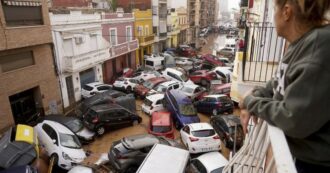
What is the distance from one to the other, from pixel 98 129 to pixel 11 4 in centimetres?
757

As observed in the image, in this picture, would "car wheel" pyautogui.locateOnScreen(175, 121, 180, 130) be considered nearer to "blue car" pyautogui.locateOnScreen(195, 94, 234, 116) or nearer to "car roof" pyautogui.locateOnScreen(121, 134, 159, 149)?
"blue car" pyautogui.locateOnScreen(195, 94, 234, 116)

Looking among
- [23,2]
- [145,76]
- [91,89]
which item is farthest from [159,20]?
[23,2]

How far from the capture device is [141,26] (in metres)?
29.2

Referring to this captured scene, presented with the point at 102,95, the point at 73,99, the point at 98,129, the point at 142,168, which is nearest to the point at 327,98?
the point at 142,168

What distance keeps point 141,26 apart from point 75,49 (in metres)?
12.8

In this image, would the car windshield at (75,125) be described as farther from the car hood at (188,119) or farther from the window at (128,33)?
the window at (128,33)

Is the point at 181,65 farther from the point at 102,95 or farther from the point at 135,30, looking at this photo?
the point at 102,95

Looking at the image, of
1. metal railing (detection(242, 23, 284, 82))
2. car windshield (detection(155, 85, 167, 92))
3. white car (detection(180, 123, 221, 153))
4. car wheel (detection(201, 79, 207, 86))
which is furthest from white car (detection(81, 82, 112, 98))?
metal railing (detection(242, 23, 284, 82))

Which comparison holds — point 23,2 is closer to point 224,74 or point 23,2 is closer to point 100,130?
point 100,130

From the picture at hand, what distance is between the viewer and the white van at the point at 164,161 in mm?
7438

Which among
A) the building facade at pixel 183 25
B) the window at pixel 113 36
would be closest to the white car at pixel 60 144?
the window at pixel 113 36

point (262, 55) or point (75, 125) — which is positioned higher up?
point (262, 55)

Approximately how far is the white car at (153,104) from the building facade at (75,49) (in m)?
5.25

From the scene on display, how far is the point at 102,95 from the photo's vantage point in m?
15.8
